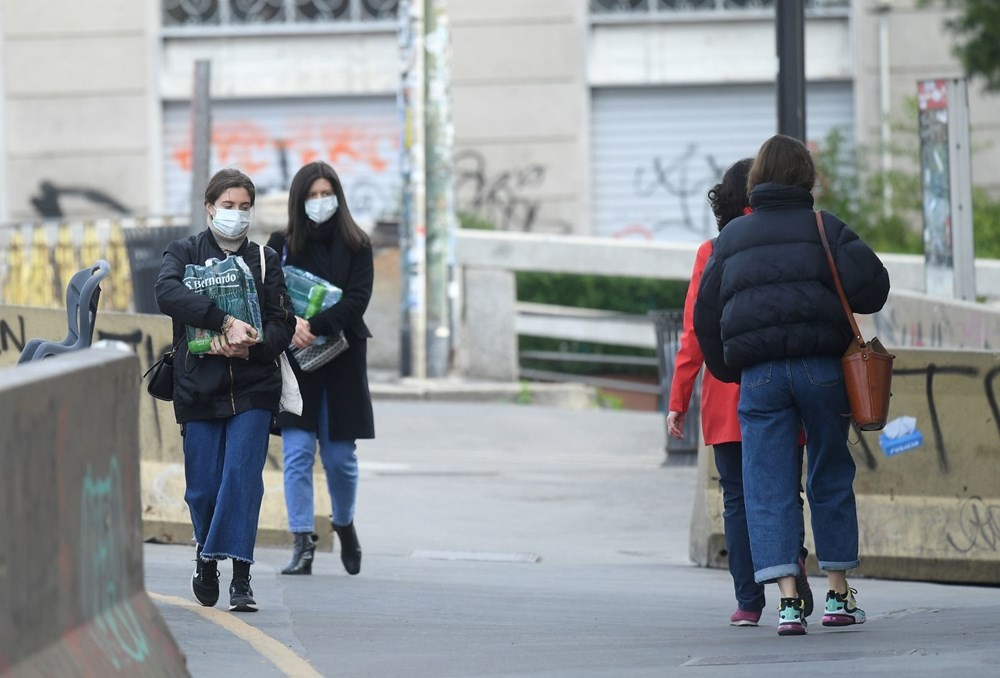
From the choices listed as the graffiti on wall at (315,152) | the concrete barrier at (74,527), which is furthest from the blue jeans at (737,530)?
the graffiti on wall at (315,152)

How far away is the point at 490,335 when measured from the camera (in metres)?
19.2

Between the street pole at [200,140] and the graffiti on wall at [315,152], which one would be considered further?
the graffiti on wall at [315,152]

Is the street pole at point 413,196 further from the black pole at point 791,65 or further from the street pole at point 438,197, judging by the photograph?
the black pole at point 791,65

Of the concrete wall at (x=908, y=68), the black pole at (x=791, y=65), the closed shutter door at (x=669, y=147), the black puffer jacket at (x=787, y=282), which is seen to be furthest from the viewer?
the closed shutter door at (x=669, y=147)

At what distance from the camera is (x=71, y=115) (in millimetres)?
27766

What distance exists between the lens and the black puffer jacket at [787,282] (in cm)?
651

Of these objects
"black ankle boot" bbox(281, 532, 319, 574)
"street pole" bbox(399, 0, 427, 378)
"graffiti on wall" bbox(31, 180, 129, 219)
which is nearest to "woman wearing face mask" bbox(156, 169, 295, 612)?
"black ankle boot" bbox(281, 532, 319, 574)

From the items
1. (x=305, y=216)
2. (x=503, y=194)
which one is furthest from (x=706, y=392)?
(x=503, y=194)

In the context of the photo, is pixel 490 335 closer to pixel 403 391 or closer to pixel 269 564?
pixel 403 391

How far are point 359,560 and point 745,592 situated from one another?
2.18 metres

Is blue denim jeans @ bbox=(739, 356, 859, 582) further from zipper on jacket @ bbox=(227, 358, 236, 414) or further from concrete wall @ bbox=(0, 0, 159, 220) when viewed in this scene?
concrete wall @ bbox=(0, 0, 159, 220)

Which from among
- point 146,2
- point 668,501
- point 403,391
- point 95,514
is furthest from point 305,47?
point 95,514

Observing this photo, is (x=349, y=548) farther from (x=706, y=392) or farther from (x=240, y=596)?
(x=706, y=392)

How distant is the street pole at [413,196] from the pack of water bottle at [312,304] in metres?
10.5
